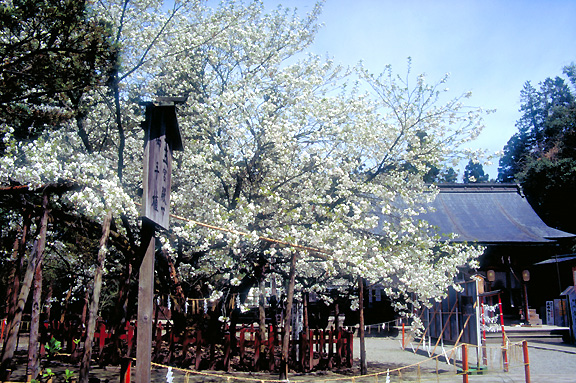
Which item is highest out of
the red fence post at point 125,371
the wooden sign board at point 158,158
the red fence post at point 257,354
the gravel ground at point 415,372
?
the wooden sign board at point 158,158

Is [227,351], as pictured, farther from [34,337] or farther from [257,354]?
[34,337]

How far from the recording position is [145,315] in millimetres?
5711

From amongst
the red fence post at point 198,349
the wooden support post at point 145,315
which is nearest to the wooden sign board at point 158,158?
the wooden support post at point 145,315

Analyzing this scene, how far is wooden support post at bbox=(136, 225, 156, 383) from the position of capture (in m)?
5.61

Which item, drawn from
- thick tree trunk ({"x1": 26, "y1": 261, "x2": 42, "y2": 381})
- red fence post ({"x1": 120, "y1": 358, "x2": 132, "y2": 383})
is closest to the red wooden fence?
thick tree trunk ({"x1": 26, "y1": 261, "x2": 42, "y2": 381})

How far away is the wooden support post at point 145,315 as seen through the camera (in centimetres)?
561

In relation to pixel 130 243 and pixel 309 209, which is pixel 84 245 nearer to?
pixel 130 243

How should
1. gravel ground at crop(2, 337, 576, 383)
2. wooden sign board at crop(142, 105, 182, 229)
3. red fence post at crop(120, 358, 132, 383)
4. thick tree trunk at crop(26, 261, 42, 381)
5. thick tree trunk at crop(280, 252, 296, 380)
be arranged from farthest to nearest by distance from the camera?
gravel ground at crop(2, 337, 576, 383)
thick tree trunk at crop(280, 252, 296, 380)
thick tree trunk at crop(26, 261, 42, 381)
red fence post at crop(120, 358, 132, 383)
wooden sign board at crop(142, 105, 182, 229)

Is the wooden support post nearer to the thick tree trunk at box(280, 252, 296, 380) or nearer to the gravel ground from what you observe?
the gravel ground

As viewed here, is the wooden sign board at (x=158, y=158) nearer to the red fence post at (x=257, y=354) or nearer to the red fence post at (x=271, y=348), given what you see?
the red fence post at (x=257, y=354)

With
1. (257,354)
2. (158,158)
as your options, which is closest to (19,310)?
(158,158)

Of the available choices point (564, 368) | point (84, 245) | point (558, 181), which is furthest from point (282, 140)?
point (558, 181)

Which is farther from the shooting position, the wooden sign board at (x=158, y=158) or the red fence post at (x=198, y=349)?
the red fence post at (x=198, y=349)

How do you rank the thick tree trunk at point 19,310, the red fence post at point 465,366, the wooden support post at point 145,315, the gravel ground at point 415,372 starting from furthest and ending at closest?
the gravel ground at point 415,372 → the red fence post at point 465,366 → the thick tree trunk at point 19,310 → the wooden support post at point 145,315
